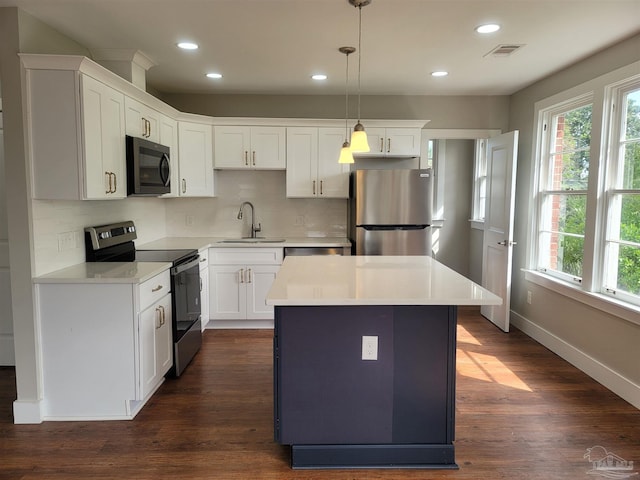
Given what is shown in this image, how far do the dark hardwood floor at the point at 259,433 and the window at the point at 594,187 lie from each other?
32.4 inches

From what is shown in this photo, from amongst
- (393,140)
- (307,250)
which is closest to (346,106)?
(393,140)

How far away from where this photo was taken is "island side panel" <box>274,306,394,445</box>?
2.19 m

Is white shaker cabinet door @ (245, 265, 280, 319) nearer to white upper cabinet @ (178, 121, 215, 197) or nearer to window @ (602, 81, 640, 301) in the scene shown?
white upper cabinet @ (178, 121, 215, 197)

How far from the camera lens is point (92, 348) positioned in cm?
266

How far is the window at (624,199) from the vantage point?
3.03m

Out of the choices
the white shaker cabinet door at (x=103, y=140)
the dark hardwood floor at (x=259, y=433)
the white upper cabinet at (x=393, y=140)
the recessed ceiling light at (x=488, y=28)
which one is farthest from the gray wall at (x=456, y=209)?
the white shaker cabinet door at (x=103, y=140)

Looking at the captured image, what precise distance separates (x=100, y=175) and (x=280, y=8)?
1.47 metres

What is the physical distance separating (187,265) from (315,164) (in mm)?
1787

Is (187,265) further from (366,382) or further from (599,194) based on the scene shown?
(599,194)

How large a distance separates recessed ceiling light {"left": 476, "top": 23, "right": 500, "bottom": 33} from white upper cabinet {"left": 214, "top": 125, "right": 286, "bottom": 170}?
2.21 metres

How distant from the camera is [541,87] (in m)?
4.19

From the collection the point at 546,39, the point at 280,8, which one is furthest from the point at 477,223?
the point at 280,8

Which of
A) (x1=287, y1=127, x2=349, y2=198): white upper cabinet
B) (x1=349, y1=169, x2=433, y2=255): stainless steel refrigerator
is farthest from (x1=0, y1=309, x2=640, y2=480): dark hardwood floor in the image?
(x1=287, y1=127, x2=349, y2=198): white upper cabinet

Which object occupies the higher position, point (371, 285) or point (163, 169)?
point (163, 169)
